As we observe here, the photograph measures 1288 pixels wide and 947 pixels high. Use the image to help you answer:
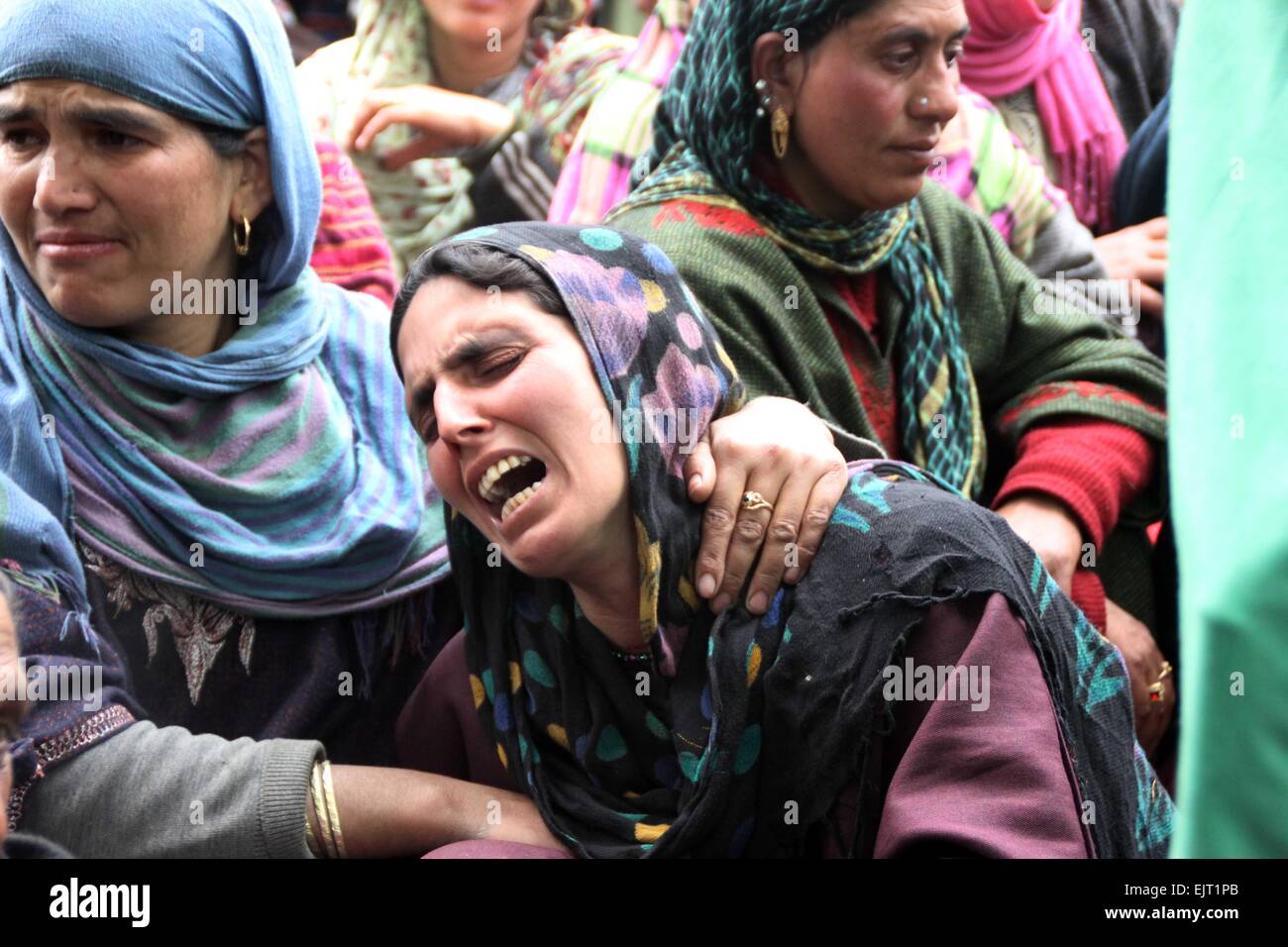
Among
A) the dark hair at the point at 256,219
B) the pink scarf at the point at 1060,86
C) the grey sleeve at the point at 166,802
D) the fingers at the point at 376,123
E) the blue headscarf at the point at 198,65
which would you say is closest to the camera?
the grey sleeve at the point at 166,802

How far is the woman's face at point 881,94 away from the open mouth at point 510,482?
36.2 inches

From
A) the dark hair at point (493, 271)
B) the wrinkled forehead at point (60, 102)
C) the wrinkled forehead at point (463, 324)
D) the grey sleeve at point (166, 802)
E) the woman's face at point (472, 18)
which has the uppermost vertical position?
the woman's face at point (472, 18)

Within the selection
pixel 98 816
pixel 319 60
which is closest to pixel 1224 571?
pixel 98 816

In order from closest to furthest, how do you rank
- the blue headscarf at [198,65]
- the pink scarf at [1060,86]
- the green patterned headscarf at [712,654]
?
the green patterned headscarf at [712,654] → the blue headscarf at [198,65] → the pink scarf at [1060,86]

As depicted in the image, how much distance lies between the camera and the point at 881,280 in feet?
8.30

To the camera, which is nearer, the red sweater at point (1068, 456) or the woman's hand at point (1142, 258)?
the red sweater at point (1068, 456)

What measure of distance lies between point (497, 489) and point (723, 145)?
937 mm

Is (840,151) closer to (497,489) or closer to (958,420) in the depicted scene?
(958,420)

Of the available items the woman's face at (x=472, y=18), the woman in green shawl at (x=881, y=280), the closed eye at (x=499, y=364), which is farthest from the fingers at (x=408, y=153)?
the closed eye at (x=499, y=364)

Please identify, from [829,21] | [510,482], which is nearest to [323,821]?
[510,482]

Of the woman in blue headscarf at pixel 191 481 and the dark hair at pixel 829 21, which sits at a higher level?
the dark hair at pixel 829 21

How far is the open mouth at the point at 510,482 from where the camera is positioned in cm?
170

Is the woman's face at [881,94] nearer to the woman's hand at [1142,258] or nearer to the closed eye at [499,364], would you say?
the woman's hand at [1142,258]
